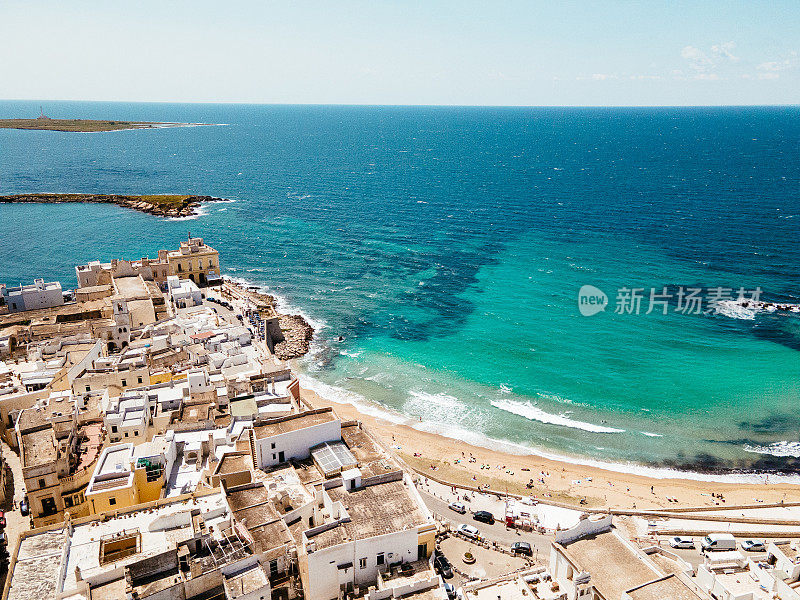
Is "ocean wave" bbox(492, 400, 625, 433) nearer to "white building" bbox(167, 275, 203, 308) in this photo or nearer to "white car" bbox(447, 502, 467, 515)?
"white car" bbox(447, 502, 467, 515)

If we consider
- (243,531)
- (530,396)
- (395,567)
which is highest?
(243,531)

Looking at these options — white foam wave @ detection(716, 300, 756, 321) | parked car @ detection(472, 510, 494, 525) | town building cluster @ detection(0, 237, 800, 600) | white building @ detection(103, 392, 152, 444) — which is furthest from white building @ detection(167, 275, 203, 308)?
white foam wave @ detection(716, 300, 756, 321)

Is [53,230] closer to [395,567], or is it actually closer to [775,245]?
[395,567]

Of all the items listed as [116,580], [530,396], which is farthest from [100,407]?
[530,396]

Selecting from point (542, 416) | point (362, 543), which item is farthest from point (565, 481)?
point (362, 543)

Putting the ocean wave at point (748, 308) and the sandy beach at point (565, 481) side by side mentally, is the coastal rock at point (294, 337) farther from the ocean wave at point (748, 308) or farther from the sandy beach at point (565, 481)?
the ocean wave at point (748, 308)

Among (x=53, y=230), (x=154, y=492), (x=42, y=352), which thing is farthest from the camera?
(x=53, y=230)

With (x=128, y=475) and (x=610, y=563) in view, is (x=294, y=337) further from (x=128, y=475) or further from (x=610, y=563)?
(x=610, y=563)
